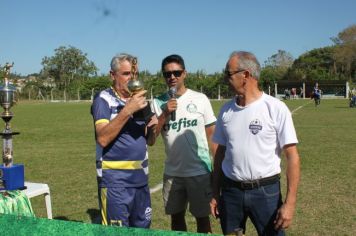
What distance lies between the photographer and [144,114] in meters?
3.94

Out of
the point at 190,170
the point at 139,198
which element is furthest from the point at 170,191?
the point at 139,198

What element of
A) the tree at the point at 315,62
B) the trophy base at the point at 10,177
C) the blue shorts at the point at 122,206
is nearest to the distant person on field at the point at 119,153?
the blue shorts at the point at 122,206

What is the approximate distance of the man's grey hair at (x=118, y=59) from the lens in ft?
13.1

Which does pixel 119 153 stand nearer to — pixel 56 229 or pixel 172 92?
pixel 172 92

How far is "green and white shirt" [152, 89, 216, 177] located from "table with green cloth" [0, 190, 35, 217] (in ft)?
4.82

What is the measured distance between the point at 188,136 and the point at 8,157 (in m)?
1.85

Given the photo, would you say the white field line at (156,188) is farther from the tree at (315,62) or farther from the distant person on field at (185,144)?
the tree at (315,62)

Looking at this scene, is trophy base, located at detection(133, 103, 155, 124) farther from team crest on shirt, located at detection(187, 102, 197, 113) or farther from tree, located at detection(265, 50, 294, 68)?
tree, located at detection(265, 50, 294, 68)

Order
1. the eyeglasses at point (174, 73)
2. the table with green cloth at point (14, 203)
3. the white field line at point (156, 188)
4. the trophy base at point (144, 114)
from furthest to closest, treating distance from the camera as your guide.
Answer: the white field line at point (156, 188)
the eyeglasses at point (174, 73)
the table with green cloth at point (14, 203)
the trophy base at point (144, 114)

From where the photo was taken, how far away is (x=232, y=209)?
3.76 meters

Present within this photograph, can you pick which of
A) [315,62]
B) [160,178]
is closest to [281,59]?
[315,62]

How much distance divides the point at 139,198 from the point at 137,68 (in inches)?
45.7

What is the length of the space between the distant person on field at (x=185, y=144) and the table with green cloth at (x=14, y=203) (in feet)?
4.69

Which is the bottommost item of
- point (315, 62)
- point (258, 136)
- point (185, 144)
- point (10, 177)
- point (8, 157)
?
point (10, 177)
